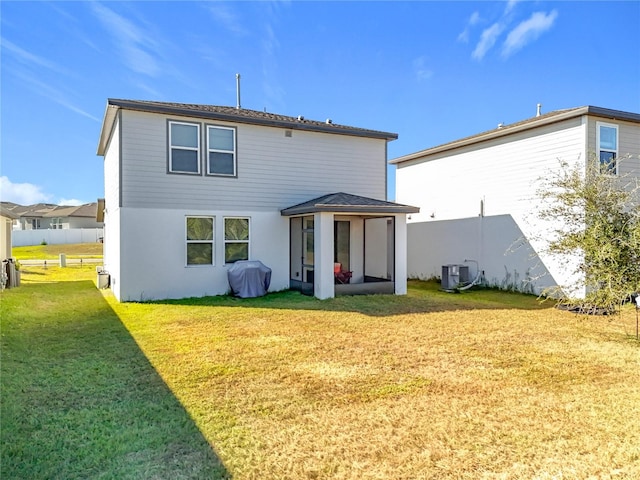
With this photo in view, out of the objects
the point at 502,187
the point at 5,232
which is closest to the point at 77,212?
the point at 5,232

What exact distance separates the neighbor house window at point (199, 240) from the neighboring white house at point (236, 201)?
3cm

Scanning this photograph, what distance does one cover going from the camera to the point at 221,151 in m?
11.8

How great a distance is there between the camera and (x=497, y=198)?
43.8 feet

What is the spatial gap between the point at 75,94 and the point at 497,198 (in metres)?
16.6

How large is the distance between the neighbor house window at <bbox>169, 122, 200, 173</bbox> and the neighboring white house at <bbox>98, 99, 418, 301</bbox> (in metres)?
0.03

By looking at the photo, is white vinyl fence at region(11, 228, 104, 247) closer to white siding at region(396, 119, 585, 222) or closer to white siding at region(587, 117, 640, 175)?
white siding at region(396, 119, 585, 222)

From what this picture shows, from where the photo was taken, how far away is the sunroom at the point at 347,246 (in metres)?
11.2

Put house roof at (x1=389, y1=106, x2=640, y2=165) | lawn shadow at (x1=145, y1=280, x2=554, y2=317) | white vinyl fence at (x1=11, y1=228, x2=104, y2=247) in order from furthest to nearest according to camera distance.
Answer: white vinyl fence at (x1=11, y1=228, x2=104, y2=247) → house roof at (x1=389, y1=106, x2=640, y2=165) → lawn shadow at (x1=145, y1=280, x2=554, y2=317)

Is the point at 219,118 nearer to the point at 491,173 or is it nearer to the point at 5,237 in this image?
the point at 491,173

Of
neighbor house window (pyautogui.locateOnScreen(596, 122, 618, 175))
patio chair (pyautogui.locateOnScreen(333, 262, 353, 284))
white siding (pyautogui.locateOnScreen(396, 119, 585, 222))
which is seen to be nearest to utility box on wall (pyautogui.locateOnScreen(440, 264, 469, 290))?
white siding (pyautogui.locateOnScreen(396, 119, 585, 222))

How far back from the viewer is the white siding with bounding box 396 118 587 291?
11.7 m

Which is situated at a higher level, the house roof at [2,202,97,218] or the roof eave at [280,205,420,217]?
the house roof at [2,202,97,218]

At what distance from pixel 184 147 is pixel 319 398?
889 centimetres

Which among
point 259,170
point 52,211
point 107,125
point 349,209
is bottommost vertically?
point 349,209
